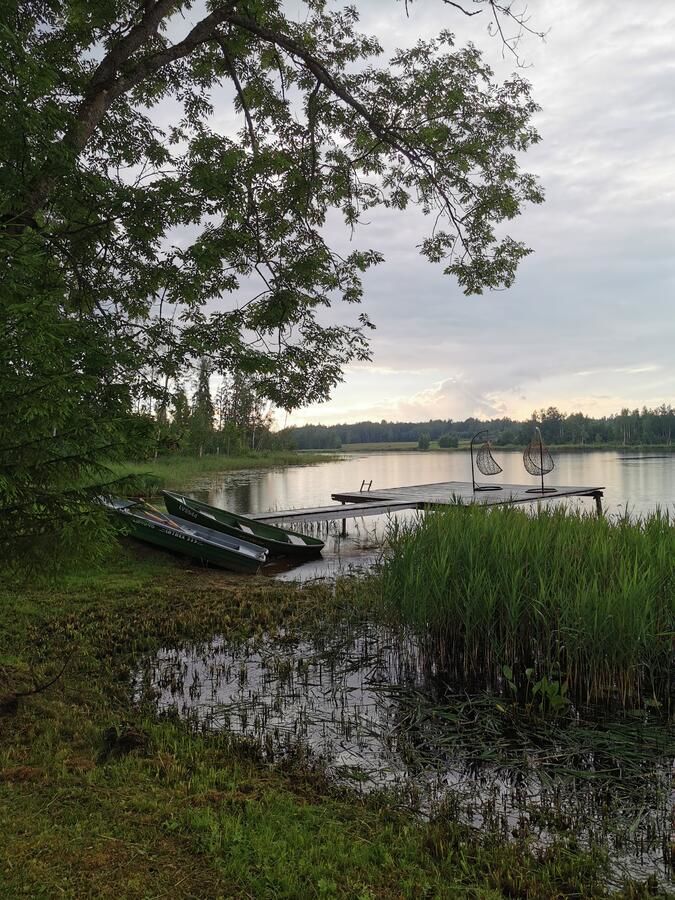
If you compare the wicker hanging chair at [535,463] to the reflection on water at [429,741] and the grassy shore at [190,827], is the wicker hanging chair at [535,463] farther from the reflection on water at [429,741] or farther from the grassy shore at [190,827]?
the grassy shore at [190,827]

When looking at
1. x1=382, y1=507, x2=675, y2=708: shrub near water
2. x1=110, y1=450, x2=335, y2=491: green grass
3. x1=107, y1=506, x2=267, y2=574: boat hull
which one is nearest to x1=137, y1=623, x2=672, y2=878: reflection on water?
x1=382, y1=507, x2=675, y2=708: shrub near water

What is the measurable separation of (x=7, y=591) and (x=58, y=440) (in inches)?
226

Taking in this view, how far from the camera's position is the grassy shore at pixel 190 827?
267 centimetres

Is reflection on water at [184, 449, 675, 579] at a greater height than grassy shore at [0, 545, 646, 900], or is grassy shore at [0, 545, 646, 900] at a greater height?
grassy shore at [0, 545, 646, 900]

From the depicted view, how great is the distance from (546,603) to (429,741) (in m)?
2.11

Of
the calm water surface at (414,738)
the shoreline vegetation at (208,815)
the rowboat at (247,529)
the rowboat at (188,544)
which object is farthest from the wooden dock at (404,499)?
the shoreline vegetation at (208,815)

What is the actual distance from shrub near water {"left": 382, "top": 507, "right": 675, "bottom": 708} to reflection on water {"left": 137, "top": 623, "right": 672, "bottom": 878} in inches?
20.4

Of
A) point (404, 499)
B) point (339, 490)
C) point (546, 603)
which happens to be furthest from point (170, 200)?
point (339, 490)

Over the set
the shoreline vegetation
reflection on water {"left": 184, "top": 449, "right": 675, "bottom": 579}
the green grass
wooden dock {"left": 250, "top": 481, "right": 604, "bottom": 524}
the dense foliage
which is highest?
the dense foliage

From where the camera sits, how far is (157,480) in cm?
438

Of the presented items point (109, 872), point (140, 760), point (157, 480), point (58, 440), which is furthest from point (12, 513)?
point (109, 872)

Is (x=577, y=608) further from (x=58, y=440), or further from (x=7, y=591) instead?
(x=7, y=591)

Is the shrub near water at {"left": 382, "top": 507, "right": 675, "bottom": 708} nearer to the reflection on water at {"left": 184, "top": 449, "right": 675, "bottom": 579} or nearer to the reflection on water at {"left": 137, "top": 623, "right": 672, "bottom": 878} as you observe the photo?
the reflection on water at {"left": 137, "top": 623, "right": 672, "bottom": 878}

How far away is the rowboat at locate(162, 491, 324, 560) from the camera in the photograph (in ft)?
40.4
